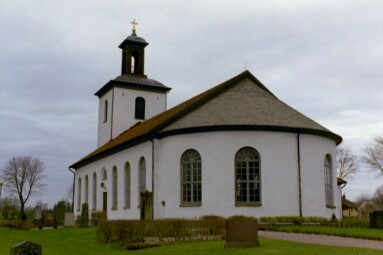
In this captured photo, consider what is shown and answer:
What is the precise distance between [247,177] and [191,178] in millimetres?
2949

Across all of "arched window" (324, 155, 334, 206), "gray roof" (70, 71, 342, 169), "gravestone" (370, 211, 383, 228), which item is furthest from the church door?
"gravestone" (370, 211, 383, 228)

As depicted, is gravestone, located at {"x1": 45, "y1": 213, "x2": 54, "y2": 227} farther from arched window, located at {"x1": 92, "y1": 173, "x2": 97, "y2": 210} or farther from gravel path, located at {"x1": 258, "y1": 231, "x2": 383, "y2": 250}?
gravel path, located at {"x1": 258, "y1": 231, "x2": 383, "y2": 250}

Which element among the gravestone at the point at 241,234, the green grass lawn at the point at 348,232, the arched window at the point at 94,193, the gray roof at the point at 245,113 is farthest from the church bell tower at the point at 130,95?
the gravestone at the point at 241,234

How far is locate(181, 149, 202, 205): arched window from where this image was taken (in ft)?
90.6

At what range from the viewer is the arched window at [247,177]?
26.8 m

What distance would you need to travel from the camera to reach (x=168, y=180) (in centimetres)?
2853

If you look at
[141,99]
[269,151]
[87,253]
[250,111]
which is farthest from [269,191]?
[141,99]

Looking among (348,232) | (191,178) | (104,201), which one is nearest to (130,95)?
(104,201)

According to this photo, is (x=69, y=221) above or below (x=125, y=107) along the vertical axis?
below

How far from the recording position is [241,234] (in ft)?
53.9

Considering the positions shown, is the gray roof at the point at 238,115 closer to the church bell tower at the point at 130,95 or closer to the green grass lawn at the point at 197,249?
the green grass lawn at the point at 197,249

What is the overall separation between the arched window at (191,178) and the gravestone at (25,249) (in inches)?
606

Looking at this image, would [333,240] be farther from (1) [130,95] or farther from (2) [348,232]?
(1) [130,95]

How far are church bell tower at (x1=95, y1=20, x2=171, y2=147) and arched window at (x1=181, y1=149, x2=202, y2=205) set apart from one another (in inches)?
640
